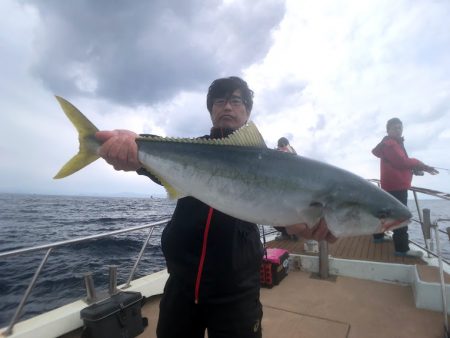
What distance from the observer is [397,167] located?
709cm

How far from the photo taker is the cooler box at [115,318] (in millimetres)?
4171

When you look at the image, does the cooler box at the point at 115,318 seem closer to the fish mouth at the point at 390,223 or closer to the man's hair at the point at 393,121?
the fish mouth at the point at 390,223

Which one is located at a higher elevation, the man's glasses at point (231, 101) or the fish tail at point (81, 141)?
the man's glasses at point (231, 101)

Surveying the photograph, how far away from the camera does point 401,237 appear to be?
759 centimetres

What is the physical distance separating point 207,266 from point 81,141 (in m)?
1.74

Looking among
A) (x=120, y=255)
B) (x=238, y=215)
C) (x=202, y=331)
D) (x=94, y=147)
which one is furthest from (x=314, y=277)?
(x=120, y=255)

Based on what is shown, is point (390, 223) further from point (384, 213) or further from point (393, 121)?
point (393, 121)

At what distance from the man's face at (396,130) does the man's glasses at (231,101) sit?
5824mm

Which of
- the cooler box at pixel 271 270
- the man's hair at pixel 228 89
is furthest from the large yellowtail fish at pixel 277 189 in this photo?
the cooler box at pixel 271 270

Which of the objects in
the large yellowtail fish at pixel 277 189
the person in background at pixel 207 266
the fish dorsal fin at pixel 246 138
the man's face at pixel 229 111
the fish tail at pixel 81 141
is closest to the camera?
the large yellowtail fish at pixel 277 189

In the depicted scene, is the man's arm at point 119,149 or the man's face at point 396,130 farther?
the man's face at point 396,130

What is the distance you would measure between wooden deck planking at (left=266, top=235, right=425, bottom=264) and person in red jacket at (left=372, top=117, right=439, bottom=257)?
453 millimetres

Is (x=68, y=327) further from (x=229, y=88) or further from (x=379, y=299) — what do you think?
(x=379, y=299)

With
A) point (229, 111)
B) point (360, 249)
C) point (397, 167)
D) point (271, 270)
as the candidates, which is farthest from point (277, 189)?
point (360, 249)
